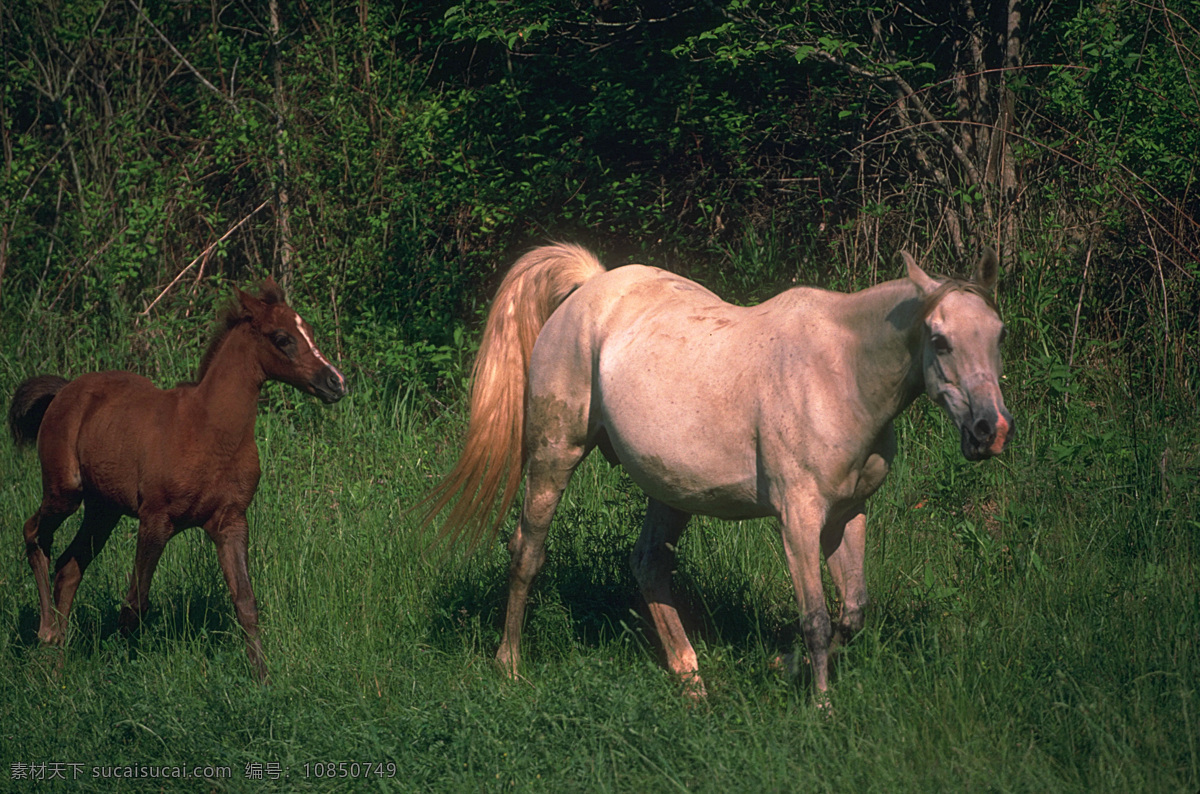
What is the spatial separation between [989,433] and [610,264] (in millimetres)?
5298

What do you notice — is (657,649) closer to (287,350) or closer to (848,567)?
(848,567)

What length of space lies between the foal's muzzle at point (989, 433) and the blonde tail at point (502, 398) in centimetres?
237

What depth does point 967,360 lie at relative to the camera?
11.7 feet

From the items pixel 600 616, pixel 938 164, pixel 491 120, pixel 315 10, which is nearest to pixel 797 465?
pixel 600 616

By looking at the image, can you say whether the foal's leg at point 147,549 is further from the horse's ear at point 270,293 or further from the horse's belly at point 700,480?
the horse's belly at point 700,480

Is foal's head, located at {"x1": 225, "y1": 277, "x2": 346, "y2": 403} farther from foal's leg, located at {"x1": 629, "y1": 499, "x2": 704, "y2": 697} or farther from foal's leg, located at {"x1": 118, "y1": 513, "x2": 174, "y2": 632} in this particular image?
foal's leg, located at {"x1": 629, "y1": 499, "x2": 704, "y2": 697}

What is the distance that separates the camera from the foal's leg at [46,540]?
5.18m

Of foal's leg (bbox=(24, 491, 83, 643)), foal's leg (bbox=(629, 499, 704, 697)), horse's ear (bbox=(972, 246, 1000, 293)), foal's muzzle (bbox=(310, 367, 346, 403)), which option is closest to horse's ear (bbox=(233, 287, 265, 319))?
foal's muzzle (bbox=(310, 367, 346, 403))

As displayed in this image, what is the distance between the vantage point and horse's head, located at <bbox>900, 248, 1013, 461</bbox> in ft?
11.3

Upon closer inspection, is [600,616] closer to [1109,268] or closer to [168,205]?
[1109,268]

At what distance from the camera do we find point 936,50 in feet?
24.7

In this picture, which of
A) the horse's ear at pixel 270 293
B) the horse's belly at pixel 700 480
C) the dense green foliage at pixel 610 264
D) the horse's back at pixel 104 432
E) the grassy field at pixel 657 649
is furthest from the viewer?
the horse's ear at pixel 270 293

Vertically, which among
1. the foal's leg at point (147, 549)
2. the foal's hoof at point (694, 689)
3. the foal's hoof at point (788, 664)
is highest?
the foal's leg at point (147, 549)

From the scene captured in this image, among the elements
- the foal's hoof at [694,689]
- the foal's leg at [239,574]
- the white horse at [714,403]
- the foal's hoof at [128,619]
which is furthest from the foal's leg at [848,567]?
the foal's hoof at [128,619]
